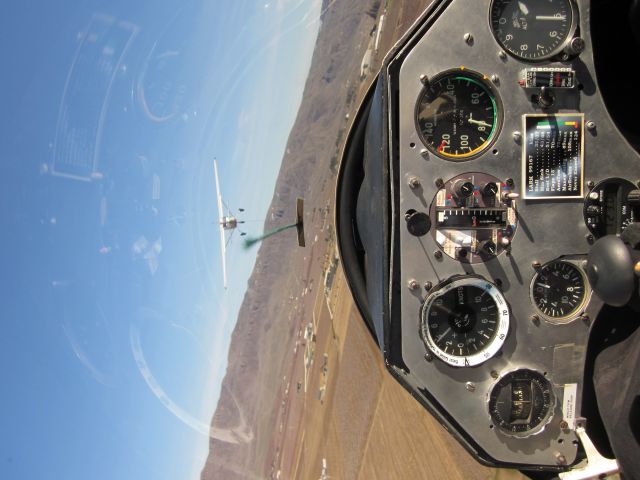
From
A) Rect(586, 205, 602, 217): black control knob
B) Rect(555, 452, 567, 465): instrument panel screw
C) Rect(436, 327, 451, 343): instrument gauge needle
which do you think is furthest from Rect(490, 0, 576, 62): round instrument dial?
Rect(555, 452, 567, 465): instrument panel screw

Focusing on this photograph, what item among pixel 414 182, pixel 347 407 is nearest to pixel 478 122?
pixel 414 182

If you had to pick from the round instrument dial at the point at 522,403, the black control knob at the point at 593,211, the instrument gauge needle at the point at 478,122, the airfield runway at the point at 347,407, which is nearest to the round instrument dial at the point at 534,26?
the instrument gauge needle at the point at 478,122

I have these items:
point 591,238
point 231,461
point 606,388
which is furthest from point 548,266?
point 231,461

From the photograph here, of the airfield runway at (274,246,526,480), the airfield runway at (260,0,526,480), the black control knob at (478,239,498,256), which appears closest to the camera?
the black control knob at (478,239,498,256)

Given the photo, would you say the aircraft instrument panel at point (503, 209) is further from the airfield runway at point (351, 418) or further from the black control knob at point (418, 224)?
the airfield runway at point (351, 418)

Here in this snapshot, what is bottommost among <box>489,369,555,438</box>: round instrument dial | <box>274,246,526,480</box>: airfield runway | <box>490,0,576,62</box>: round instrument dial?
<box>274,246,526,480</box>: airfield runway

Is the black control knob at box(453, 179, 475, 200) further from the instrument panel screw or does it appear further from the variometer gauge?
the instrument panel screw
